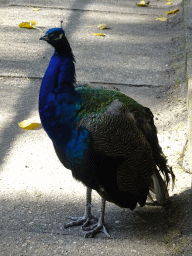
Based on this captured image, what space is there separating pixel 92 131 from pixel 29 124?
154 centimetres

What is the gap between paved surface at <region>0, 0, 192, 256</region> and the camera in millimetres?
2562

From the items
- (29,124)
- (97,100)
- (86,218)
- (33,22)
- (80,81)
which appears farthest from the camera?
(33,22)

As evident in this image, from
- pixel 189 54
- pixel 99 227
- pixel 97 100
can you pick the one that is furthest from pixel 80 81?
pixel 99 227

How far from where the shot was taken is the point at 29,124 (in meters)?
3.72

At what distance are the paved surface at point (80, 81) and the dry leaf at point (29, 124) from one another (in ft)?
0.19

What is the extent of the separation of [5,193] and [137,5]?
497 cm

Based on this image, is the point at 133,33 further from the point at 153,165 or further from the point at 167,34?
the point at 153,165

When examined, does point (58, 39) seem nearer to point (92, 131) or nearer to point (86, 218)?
point (92, 131)

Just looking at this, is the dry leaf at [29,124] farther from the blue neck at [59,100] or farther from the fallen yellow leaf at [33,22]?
the fallen yellow leaf at [33,22]

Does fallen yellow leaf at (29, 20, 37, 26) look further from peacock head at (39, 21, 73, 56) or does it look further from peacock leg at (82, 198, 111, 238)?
peacock leg at (82, 198, 111, 238)

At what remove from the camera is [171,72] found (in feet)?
15.6

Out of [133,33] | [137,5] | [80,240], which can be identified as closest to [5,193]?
[80,240]

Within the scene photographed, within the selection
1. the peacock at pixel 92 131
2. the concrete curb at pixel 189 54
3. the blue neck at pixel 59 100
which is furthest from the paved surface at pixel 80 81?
the blue neck at pixel 59 100

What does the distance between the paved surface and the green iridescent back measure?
0.39 meters
